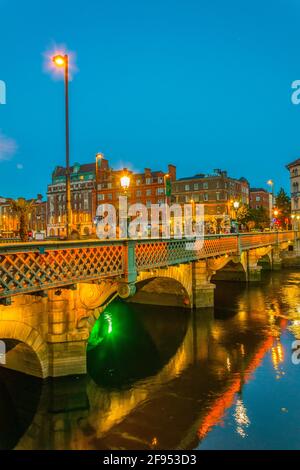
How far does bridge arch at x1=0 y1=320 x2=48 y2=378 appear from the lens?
39.4 feet

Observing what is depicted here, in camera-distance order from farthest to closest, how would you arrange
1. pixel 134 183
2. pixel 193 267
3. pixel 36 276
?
pixel 134 183
pixel 193 267
pixel 36 276

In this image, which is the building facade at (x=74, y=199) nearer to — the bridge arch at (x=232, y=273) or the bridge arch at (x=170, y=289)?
the bridge arch at (x=232, y=273)

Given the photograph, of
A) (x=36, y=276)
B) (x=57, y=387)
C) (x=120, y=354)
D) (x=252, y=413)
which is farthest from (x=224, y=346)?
(x=36, y=276)

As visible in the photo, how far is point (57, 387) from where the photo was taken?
43.9 ft

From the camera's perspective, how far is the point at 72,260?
11219mm

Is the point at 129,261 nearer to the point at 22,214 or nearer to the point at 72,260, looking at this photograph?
the point at 72,260

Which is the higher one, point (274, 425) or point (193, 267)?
point (193, 267)

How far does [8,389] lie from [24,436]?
3068 mm

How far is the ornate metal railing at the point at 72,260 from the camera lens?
29.8ft

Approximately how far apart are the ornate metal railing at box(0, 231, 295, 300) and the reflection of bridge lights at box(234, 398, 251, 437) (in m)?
6.21

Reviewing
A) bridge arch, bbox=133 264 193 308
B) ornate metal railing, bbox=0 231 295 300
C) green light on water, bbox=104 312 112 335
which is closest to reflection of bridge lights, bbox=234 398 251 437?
ornate metal railing, bbox=0 231 295 300

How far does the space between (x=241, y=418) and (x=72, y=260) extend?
775cm

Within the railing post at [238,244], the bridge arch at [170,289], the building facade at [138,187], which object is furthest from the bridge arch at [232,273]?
the building facade at [138,187]
